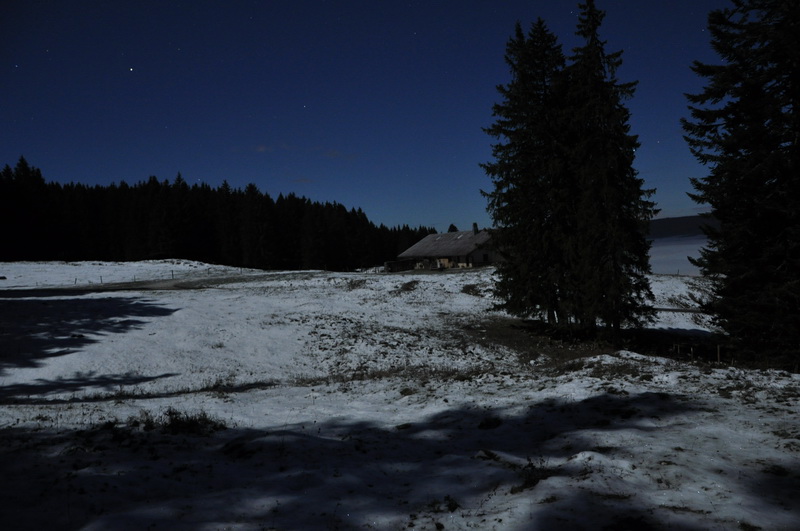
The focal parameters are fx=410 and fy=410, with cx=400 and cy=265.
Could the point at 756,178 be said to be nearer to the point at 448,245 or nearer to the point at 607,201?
the point at 607,201

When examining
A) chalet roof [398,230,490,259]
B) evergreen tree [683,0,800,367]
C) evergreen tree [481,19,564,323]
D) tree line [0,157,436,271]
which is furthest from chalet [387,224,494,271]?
evergreen tree [683,0,800,367]

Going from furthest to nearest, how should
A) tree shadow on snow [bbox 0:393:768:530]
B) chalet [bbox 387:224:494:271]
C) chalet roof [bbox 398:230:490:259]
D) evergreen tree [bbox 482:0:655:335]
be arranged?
chalet roof [bbox 398:230:490:259], chalet [bbox 387:224:494:271], evergreen tree [bbox 482:0:655:335], tree shadow on snow [bbox 0:393:768:530]

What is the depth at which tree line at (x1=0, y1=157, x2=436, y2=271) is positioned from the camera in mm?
66312

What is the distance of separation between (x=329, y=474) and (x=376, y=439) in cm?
185

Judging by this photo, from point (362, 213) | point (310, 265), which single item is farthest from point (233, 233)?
point (362, 213)

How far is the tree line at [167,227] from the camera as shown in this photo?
218 feet

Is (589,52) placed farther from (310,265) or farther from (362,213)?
(362,213)

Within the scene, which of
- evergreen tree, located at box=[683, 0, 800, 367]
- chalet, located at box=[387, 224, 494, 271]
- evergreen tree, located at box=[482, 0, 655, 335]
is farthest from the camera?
chalet, located at box=[387, 224, 494, 271]

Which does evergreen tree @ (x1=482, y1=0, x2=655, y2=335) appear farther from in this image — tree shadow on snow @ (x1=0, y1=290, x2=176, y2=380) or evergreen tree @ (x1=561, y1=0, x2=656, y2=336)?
tree shadow on snow @ (x1=0, y1=290, x2=176, y2=380)

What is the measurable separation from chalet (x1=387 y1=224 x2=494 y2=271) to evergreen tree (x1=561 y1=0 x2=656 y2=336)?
141ft

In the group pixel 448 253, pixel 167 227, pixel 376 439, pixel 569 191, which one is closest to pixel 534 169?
pixel 569 191

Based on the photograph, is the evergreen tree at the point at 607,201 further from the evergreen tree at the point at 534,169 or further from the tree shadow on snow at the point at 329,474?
the tree shadow on snow at the point at 329,474

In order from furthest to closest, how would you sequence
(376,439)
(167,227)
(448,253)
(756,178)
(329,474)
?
(167,227) → (448,253) → (756,178) → (376,439) → (329,474)

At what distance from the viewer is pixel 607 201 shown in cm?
1745
